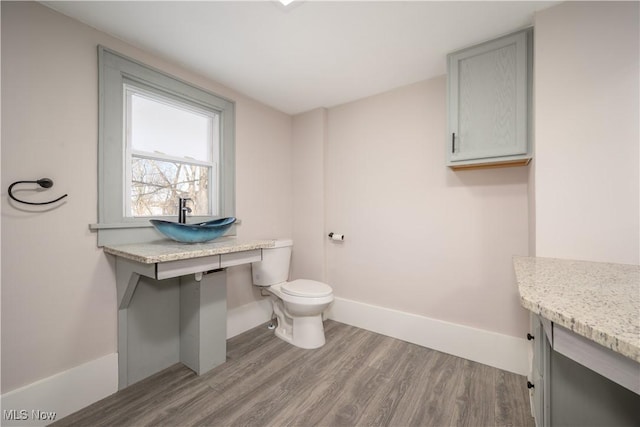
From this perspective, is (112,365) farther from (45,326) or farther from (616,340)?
(616,340)

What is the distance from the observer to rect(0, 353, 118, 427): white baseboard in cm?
131

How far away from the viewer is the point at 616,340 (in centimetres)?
53

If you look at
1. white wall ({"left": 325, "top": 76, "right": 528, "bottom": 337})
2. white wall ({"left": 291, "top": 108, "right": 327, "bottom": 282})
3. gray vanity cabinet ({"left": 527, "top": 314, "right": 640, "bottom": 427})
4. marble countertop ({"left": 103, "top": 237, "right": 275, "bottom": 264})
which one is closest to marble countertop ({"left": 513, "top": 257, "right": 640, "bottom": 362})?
gray vanity cabinet ({"left": 527, "top": 314, "right": 640, "bottom": 427})

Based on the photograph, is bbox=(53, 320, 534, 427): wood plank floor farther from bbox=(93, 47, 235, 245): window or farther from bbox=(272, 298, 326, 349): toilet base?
bbox=(93, 47, 235, 245): window

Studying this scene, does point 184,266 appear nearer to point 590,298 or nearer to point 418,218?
point 590,298

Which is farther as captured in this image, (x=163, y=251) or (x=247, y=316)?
(x=247, y=316)

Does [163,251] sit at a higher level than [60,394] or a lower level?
higher

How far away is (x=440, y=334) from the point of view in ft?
7.01

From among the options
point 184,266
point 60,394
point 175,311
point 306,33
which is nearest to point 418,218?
point 306,33

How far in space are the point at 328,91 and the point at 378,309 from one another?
2082 mm

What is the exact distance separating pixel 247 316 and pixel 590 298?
2386mm

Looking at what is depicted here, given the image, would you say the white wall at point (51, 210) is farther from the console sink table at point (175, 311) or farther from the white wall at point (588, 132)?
the white wall at point (588, 132)

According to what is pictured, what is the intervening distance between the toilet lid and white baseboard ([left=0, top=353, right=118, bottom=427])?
120 centimetres

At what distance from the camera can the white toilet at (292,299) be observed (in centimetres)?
213
